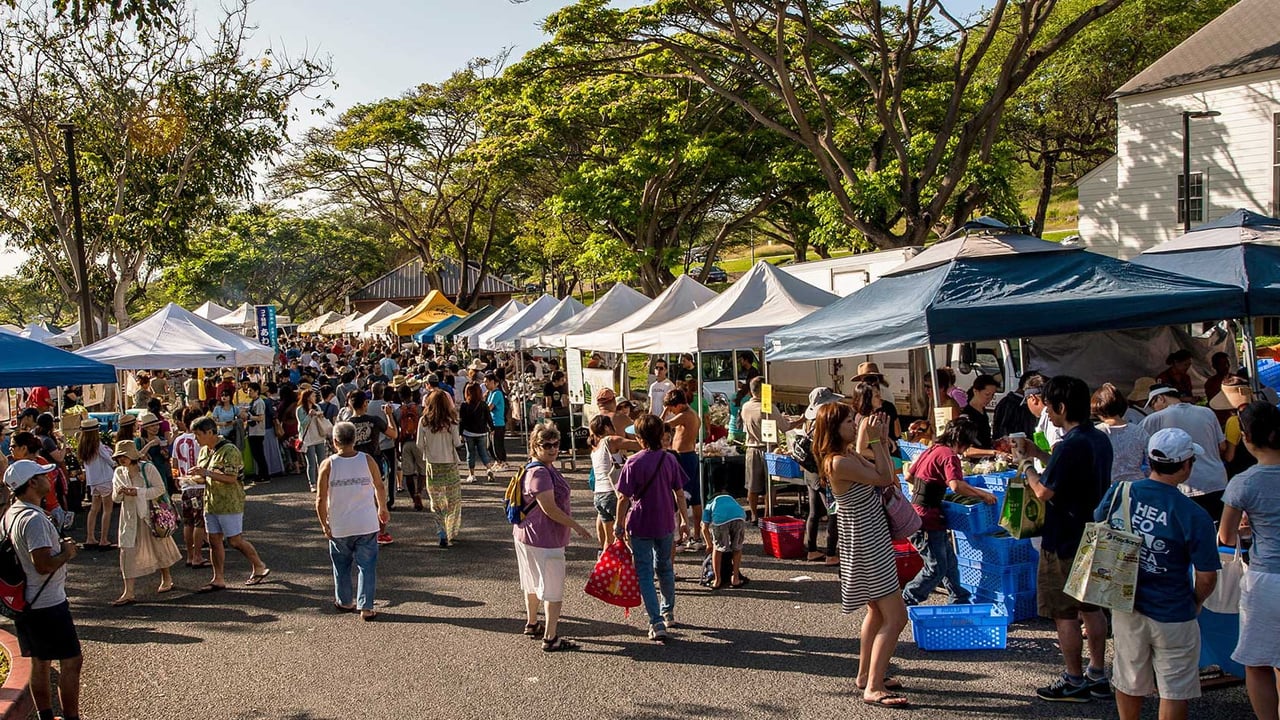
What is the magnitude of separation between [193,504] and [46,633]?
13.8ft

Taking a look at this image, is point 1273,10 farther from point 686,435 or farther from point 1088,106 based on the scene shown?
point 686,435

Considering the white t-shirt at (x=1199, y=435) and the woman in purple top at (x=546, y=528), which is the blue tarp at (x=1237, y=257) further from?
the woman in purple top at (x=546, y=528)

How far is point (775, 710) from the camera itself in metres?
5.70

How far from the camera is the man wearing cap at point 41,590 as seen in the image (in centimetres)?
566

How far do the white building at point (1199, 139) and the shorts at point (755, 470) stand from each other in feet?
56.6

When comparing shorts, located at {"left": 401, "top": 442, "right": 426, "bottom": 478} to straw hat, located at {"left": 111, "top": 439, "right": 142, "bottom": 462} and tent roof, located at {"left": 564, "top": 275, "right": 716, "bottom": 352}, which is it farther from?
straw hat, located at {"left": 111, "top": 439, "right": 142, "bottom": 462}

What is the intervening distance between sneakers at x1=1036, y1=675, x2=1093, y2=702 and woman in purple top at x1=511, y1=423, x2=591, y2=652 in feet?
8.85

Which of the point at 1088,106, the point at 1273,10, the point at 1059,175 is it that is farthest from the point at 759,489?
the point at 1059,175

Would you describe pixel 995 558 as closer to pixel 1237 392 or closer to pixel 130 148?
pixel 1237 392

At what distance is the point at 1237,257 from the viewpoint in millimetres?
10391

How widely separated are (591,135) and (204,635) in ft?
71.7

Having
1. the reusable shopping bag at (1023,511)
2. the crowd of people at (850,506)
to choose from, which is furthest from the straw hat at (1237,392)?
the reusable shopping bag at (1023,511)

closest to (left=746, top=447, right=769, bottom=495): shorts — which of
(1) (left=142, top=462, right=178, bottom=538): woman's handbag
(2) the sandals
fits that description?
(2) the sandals

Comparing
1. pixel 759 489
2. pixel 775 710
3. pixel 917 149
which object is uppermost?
pixel 917 149
